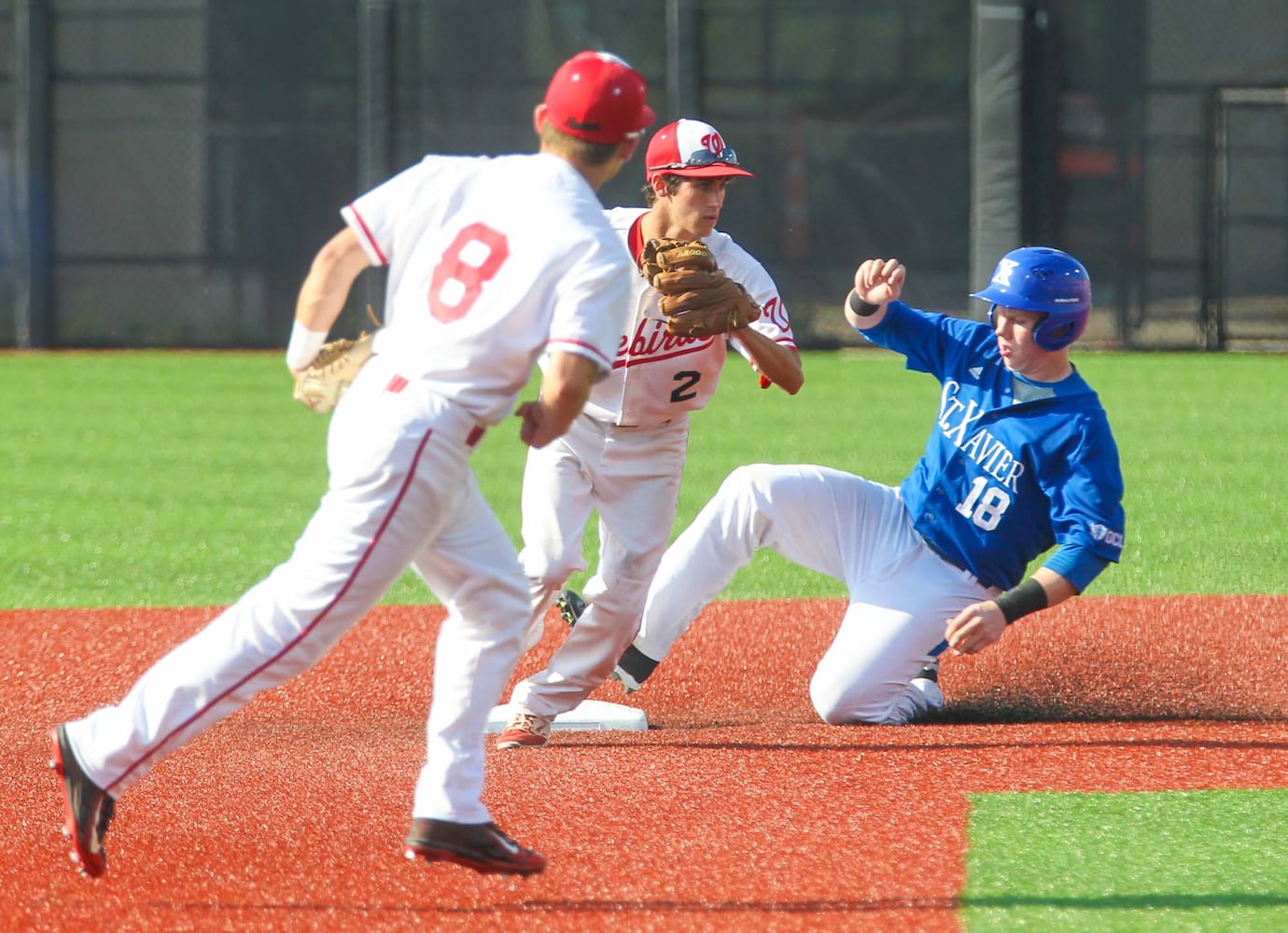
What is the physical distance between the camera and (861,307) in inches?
190

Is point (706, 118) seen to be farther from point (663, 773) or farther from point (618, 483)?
point (663, 773)

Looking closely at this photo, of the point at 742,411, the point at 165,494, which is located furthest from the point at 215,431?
the point at 742,411

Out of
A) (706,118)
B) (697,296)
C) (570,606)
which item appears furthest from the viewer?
(706,118)

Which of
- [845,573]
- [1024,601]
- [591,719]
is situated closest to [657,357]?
[845,573]

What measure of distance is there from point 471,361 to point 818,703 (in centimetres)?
208

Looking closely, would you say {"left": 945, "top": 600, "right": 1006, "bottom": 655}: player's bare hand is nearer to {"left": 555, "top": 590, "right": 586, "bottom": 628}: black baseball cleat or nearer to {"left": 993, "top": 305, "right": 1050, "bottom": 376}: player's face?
{"left": 993, "top": 305, "right": 1050, "bottom": 376}: player's face

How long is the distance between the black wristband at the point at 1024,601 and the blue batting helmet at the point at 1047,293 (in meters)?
0.72

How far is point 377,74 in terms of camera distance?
1617 cm

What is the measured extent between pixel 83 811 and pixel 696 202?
7.50ft

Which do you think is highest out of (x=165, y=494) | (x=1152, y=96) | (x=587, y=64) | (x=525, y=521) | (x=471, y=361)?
(x=1152, y=96)

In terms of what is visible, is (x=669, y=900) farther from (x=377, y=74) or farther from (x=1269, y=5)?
(x=1269, y=5)

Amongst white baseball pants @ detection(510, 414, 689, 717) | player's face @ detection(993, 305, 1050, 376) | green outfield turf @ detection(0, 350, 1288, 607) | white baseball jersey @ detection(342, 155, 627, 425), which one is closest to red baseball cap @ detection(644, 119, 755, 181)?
white baseball pants @ detection(510, 414, 689, 717)

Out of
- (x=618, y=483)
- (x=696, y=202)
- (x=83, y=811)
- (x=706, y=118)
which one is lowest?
(x=83, y=811)

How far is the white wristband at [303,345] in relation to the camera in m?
3.21
